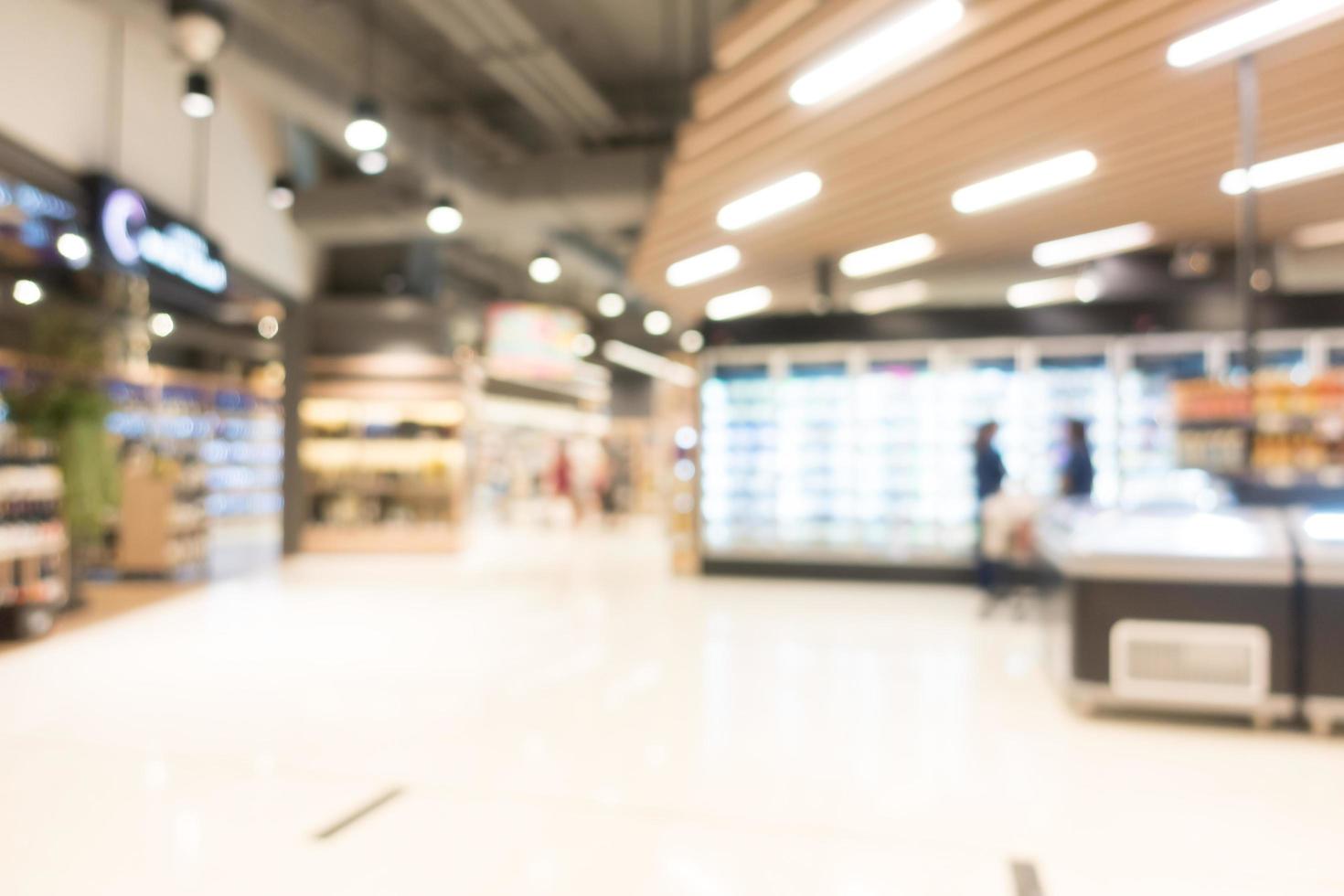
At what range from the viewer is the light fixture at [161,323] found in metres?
12.3

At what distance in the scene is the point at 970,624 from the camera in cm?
704

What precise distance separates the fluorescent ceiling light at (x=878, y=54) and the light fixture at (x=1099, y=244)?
14.6 feet

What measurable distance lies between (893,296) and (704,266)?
6211 millimetres

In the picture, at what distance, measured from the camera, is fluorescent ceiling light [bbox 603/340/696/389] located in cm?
2035

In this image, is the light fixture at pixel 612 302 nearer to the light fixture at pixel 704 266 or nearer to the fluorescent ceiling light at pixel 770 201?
the light fixture at pixel 704 266

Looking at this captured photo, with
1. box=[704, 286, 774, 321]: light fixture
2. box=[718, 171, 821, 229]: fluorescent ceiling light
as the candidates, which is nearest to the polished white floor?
box=[718, 171, 821, 229]: fluorescent ceiling light

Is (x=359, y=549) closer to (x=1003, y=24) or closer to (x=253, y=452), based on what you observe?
(x=253, y=452)

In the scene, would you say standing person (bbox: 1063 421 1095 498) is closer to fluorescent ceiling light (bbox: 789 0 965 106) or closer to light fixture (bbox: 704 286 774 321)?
fluorescent ceiling light (bbox: 789 0 965 106)

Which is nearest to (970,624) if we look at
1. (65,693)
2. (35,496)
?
(65,693)

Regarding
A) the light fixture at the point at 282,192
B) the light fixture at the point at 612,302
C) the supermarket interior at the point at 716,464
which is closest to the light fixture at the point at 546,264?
the supermarket interior at the point at 716,464

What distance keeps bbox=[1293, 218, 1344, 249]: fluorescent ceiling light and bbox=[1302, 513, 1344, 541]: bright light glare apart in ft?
15.1

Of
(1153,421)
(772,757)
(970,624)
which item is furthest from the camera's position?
(1153,421)

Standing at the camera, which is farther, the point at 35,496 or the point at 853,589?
the point at 853,589

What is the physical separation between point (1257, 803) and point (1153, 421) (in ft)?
20.6
